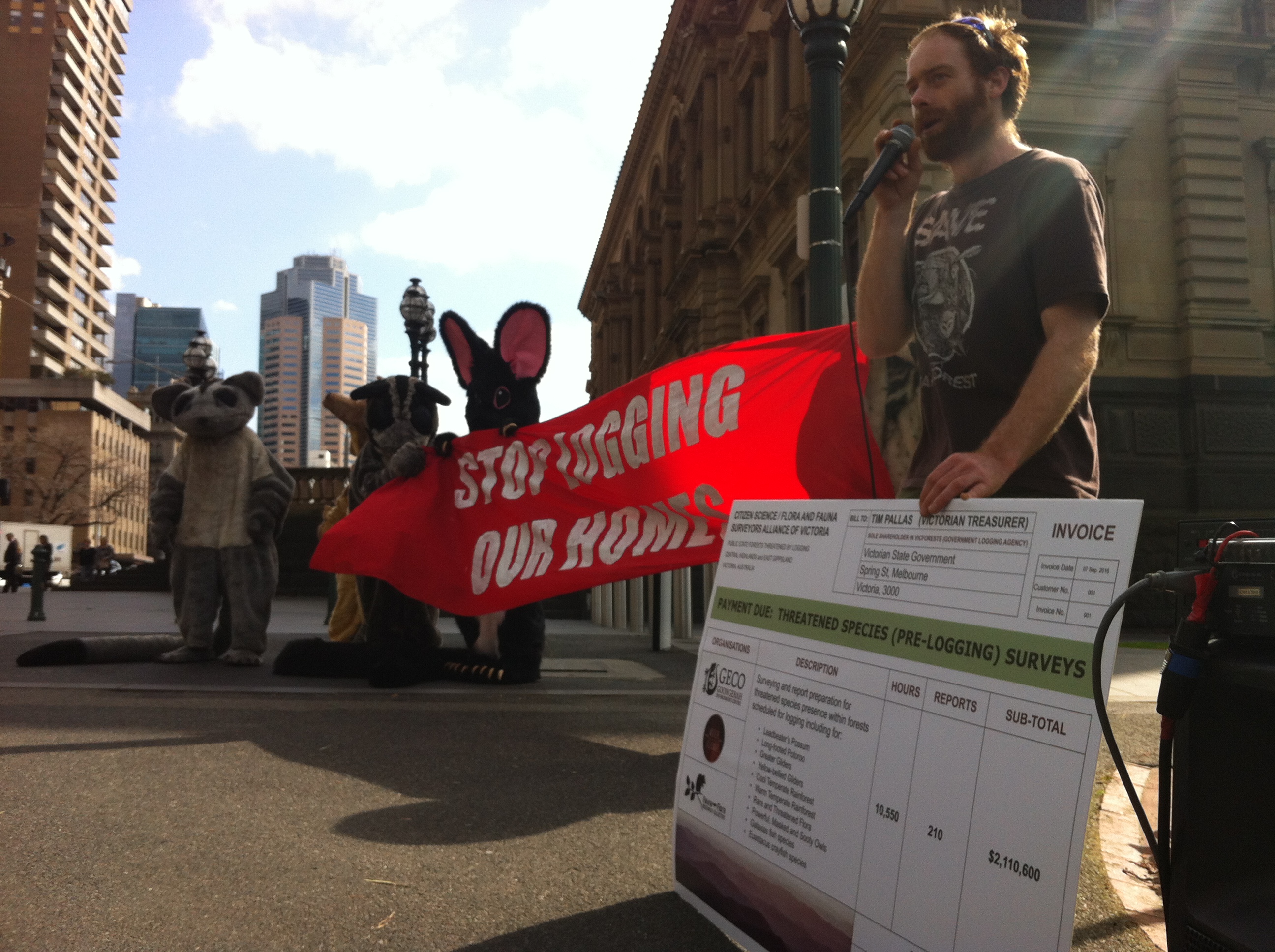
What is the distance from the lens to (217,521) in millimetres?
7340

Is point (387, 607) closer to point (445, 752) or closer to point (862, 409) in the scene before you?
point (445, 752)

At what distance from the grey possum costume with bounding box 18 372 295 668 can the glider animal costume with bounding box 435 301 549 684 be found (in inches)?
65.2

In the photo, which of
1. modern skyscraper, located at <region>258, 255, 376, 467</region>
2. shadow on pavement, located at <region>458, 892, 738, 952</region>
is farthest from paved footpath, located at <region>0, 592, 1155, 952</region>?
modern skyscraper, located at <region>258, 255, 376, 467</region>

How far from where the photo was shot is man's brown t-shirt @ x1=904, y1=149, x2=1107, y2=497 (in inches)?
87.3

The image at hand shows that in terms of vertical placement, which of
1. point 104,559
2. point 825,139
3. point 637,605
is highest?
point 825,139

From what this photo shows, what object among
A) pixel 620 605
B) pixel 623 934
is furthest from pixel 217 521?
pixel 623 934

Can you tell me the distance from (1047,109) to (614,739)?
545 inches

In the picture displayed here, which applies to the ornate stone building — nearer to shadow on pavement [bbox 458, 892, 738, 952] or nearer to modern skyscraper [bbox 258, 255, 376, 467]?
shadow on pavement [bbox 458, 892, 738, 952]

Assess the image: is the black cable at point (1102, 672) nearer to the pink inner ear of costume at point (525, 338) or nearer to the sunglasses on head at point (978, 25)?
the sunglasses on head at point (978, 25)

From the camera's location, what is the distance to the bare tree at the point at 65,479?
69.2 m

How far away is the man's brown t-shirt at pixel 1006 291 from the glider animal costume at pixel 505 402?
13.3 feet

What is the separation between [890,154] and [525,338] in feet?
14.4

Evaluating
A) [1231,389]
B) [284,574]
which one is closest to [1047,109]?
[1231,389]

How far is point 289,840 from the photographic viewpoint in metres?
3.03
